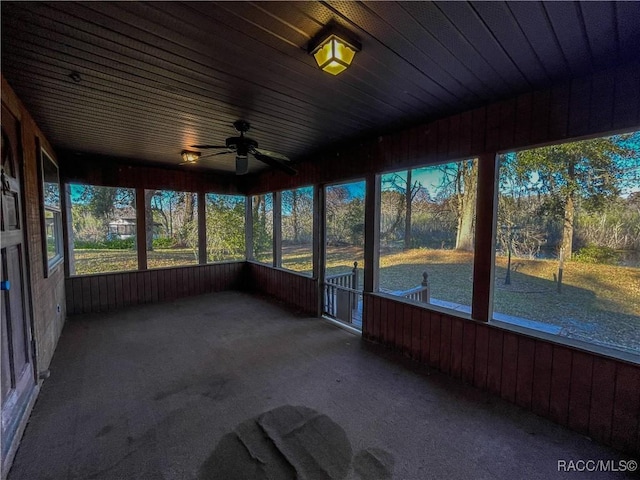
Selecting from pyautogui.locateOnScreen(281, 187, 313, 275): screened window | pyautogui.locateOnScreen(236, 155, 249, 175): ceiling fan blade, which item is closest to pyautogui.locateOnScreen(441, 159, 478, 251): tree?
pyautogui.locateOnScreen(236, 155, 249, 175): ceiling fan blade

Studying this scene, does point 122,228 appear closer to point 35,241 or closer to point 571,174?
point 35,241

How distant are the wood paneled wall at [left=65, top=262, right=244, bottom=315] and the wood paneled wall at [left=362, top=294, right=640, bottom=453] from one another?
14.6ft

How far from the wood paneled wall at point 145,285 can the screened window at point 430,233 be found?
161 inches

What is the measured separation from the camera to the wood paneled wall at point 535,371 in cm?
204

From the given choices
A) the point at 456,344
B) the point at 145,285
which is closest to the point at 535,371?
the point at 456,344

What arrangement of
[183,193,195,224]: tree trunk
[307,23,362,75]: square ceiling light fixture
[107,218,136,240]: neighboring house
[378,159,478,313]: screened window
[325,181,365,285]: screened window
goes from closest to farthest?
1. [307,23,362,75]: square ceiling light fixture
2. [378,159,478,313]: screened window
3. [325,181,365,285]: screened window
4. [107,218,136,240]: neighboring house
5. [183,193,195,224]: tree trunk

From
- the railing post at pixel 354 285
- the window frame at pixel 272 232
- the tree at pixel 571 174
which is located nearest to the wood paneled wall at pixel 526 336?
the tree at pixel 571 174

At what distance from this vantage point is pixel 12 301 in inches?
89.7

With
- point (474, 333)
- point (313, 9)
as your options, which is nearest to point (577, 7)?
point (313, 9)

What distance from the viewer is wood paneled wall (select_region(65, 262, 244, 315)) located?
16.2ft

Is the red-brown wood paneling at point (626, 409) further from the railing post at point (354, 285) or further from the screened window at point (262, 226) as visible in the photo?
the screened window at point (262, 226)

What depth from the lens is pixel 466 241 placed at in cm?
296

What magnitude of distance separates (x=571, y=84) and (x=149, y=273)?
21.6 ft

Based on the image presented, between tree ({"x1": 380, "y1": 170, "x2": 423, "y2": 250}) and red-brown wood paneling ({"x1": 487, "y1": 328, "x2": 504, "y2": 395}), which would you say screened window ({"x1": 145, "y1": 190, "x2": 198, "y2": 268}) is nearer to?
tree ({"x1": 380, "y1": 170, "x2": 423, "y2": 250})
